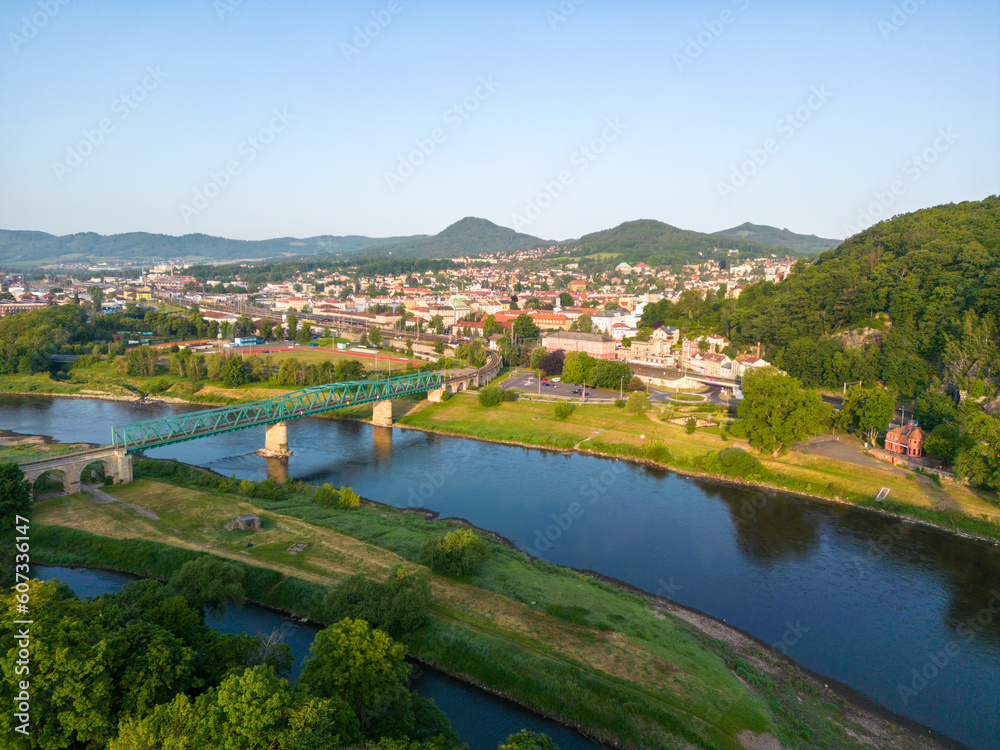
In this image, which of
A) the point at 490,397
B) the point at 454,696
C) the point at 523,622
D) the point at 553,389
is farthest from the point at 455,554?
the point at 553,389

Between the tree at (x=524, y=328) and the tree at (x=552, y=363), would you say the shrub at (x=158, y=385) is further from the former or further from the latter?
the tree at (x=524, y=328)

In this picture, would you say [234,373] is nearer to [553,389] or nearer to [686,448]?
[553,389]

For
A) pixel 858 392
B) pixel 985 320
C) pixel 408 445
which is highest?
pixel 985 320

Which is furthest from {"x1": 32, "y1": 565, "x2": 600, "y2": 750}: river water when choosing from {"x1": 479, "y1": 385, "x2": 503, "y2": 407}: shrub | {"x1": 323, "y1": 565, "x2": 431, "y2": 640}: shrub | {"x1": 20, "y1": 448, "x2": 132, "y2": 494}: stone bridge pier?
{"x1": 479, "y1": 385, "x2": 503, "y2": 407}: shrub

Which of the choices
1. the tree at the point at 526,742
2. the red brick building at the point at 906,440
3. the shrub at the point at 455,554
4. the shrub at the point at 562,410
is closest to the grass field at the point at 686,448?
the shrub at the point at 562,410

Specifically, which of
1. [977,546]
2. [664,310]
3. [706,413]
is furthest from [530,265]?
[977,546]

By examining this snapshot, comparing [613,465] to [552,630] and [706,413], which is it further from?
[552,630]
